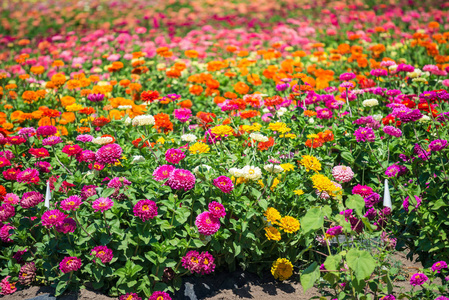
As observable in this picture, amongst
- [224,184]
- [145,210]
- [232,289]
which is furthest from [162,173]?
[232,289]

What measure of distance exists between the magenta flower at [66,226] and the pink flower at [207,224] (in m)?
0.73

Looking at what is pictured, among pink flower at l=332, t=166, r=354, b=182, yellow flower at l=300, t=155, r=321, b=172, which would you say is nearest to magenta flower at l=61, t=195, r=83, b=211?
yellow flower at l=300, t=155, r=321, b=172

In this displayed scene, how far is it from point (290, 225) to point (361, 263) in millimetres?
681

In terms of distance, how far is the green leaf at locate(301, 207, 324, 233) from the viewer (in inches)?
75.7

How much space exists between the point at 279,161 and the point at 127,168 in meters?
1.12

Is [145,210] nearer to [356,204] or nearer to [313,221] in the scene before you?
[313,221]

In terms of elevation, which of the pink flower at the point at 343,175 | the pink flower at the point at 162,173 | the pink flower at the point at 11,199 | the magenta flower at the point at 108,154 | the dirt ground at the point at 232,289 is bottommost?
the dirt ground at the point at 232,289

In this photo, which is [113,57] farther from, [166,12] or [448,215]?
[166,12]

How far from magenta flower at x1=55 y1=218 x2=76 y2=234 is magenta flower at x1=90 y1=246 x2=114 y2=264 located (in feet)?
0.59

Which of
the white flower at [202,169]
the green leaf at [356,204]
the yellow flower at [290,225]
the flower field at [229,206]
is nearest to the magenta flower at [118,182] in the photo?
the flower field at [229,206]

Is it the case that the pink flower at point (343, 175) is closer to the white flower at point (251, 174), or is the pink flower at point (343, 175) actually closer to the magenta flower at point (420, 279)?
the white flower at point (251, 174)

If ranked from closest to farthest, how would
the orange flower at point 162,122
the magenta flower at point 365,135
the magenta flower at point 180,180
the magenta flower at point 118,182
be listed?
the magenta flower at point 180,180, the magenta flower at point 118,182, the magenta flower at point 365,135, the orange flower at point 162,122

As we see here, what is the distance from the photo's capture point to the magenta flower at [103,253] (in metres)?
2.24

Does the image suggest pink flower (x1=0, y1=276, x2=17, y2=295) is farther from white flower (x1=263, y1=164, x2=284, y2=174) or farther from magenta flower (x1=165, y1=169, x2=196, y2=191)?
white flower (x1=263, y1=164, x2=284, y2=174)
